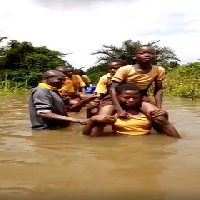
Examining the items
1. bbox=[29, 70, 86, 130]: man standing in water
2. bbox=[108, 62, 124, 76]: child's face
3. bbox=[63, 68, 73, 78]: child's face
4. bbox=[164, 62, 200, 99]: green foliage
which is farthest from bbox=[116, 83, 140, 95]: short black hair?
bbox=[164, 62, 200, 99]: green foliage

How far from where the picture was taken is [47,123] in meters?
5.26

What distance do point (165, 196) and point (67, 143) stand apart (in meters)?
2.00

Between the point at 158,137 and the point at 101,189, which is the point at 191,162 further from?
the point at 158,137

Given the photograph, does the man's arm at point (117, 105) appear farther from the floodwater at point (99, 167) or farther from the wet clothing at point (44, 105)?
the wet clothing at point (44, 105)

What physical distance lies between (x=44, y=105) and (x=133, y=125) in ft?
3.87

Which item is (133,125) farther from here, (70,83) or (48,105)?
(70,83)

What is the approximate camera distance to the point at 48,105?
5.04 metres

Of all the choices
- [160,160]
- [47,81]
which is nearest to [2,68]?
[47,81]

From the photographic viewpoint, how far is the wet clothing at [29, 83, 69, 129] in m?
5.03

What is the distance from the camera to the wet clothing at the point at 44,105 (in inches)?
198

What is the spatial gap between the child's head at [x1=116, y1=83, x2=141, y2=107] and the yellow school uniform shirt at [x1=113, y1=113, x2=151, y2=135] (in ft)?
0.56

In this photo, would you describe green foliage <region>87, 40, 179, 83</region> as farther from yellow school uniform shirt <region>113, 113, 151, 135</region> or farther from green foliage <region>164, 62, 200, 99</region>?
yellow school uniform shirt <region>113, 113, 151, 135</region>

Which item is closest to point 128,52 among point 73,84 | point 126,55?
point 126,55

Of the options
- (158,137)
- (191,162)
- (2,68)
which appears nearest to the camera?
(191,162)
